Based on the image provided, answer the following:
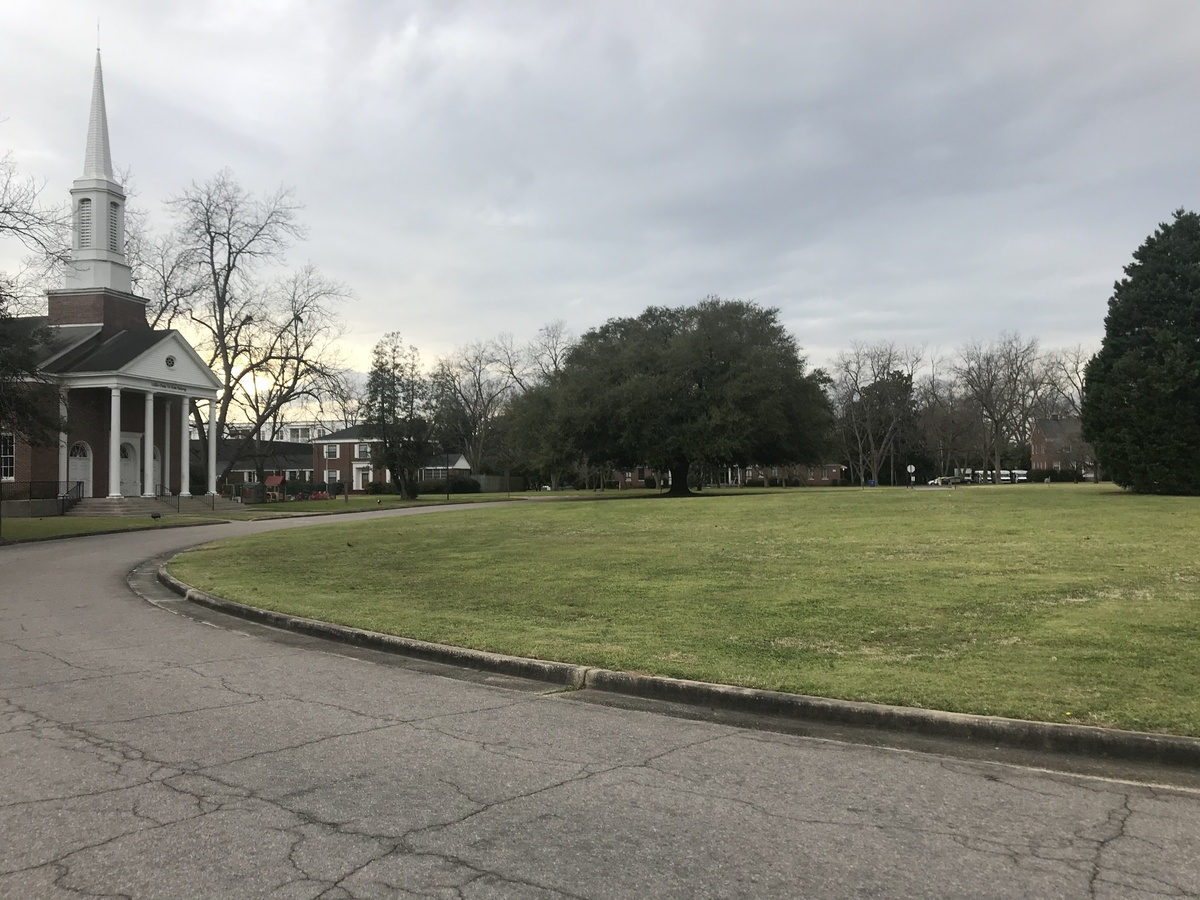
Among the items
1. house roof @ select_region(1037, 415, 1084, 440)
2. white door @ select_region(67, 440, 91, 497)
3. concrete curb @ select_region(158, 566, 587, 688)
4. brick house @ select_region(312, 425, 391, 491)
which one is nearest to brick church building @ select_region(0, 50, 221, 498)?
white door @ select_region(67, 440, 91, 497)

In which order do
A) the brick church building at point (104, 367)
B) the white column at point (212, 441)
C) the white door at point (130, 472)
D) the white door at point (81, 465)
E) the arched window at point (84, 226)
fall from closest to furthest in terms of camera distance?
the brick church building at point (104, 367)
the white door at point (81, 465)
the arched window at point (84, 226)
the white door at point (130, 472)
the white column at point (212, 441)

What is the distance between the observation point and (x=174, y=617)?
12336 millimetres

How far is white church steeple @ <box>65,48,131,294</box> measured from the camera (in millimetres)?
44500

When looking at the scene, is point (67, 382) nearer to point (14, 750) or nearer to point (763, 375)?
point (763, 375)

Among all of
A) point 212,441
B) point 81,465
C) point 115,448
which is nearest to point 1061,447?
point 212,441

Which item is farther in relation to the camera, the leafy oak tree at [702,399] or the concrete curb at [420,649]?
the leafy oak tree at [702,399]

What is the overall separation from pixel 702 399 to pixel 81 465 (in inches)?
1312

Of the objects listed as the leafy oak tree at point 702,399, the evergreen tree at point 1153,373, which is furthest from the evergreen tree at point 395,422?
the evergreen tree at point 1153,373

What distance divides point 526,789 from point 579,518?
25267 millimetres

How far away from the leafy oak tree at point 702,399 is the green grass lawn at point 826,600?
84.9 ft

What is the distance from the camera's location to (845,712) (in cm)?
655

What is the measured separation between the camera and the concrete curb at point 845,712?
568cm

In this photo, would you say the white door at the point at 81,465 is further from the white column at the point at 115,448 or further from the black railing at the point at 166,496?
the black railing at the point at 166,496

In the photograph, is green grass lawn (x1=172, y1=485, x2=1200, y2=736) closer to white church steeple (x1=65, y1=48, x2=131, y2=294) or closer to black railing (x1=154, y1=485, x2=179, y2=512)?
black railing (x1=154, y1=485, x2=179, y2=512)
